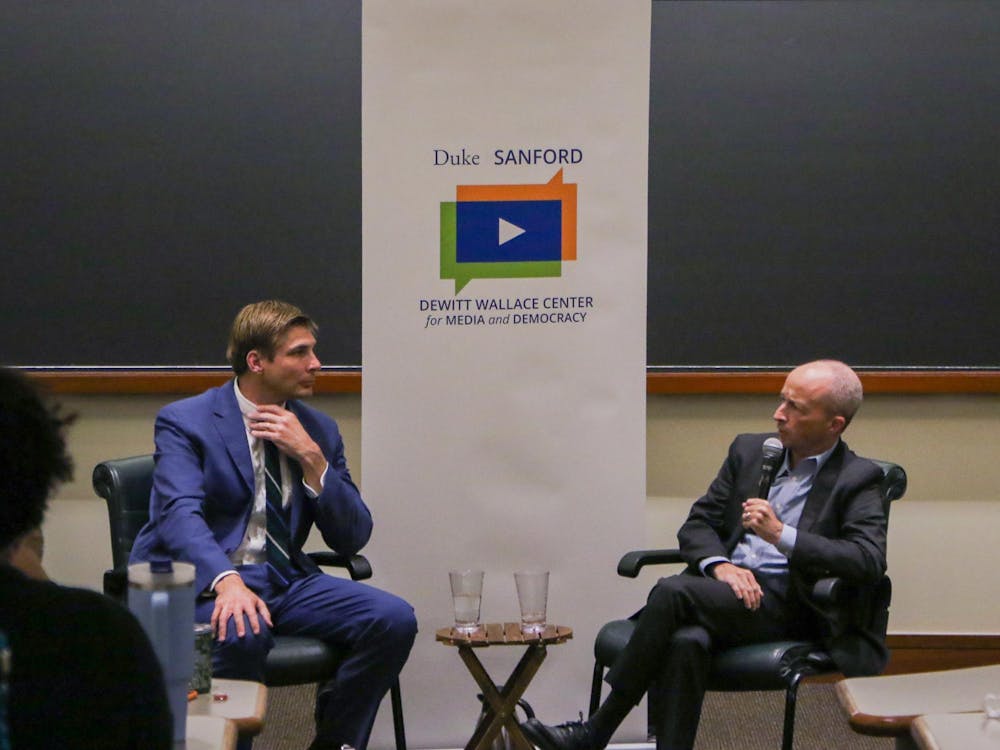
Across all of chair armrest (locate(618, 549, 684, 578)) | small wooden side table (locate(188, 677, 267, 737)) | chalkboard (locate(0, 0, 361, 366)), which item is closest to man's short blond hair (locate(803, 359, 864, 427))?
chair armrest (locate(618, 549, 684, 578))

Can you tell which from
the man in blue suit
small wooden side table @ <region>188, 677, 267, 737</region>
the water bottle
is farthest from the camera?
the man in blue suit

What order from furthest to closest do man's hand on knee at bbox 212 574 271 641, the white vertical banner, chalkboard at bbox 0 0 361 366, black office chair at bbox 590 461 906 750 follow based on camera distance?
chalkboard at bbox 0 0 361 366 → the white vertical banner → black office chair at bbox 590 461 906 750 → man's hand on knee at bbox 212 574 271 641

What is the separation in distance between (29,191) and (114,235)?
1.19 ft

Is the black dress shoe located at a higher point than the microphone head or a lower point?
lower

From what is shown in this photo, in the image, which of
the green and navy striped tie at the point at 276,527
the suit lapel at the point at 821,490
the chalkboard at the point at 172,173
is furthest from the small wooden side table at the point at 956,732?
the chalkboard at the point at 172,173

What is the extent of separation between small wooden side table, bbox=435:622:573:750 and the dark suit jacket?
Answer: 0.54 meters

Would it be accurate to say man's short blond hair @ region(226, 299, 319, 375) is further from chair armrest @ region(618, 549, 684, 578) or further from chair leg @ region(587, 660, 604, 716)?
chair leg @ region(587, 660, 604, 716)

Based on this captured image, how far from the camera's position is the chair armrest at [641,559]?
3968 millimetres

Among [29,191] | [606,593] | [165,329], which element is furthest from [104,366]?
[606,593]

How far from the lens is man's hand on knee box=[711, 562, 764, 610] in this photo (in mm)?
3752

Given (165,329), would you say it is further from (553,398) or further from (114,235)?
(553,398)

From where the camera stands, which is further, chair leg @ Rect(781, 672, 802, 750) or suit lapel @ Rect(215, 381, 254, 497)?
suit lapel @ Rect(215, 381, 254, 497)

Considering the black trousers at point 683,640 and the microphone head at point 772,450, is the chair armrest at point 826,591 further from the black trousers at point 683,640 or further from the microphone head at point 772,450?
the microphone head at point 772,450

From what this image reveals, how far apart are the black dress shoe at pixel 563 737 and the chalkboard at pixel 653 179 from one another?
5.72 feet
